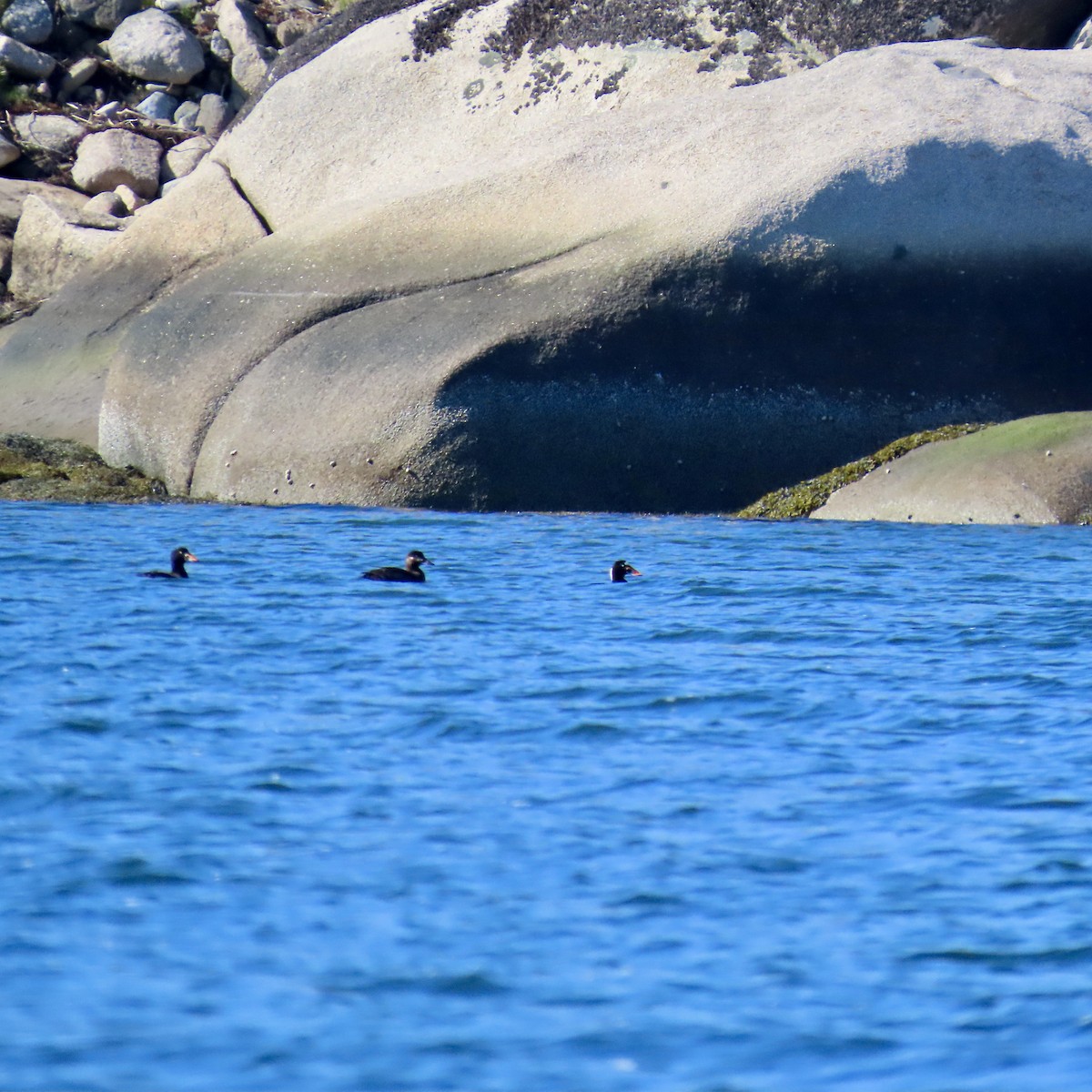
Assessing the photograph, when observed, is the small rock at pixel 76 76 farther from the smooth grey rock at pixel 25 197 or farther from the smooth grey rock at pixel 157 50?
the smooth grey rock at pixel 25 197

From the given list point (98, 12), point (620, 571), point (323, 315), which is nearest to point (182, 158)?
point (98, 12)

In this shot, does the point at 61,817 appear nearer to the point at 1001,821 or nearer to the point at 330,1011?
the point at 330,1011

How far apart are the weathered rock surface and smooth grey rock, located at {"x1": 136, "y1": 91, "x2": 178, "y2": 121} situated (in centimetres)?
1401

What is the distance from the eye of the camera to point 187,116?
25.1 m

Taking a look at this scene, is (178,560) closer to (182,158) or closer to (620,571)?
→ (620,571)

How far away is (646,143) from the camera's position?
52.9 feet

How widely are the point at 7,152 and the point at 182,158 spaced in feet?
7.60

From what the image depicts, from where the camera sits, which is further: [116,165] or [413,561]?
[116,165]

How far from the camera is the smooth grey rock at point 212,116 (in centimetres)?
2497

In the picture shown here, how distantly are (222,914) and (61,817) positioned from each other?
125 cm

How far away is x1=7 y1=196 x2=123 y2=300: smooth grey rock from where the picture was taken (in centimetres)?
2127

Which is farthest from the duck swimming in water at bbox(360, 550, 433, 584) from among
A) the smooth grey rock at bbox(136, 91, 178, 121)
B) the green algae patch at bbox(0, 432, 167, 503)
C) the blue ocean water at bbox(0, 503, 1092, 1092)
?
the smooth grey rock at bbox(136, 91, 178, 121)

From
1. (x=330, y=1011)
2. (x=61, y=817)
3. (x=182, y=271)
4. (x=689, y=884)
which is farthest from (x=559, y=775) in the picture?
(x=182, y=271)

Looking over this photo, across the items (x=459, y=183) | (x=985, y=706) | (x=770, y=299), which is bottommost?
(x=985, y=706)
